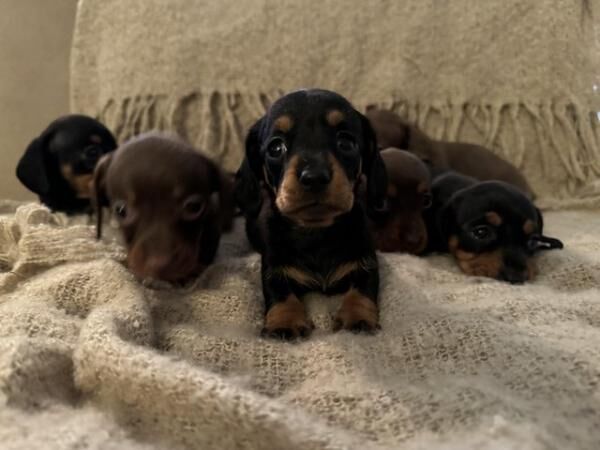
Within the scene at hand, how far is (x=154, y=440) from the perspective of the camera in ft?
→ 3.04

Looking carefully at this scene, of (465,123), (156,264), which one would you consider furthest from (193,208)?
(465,123)

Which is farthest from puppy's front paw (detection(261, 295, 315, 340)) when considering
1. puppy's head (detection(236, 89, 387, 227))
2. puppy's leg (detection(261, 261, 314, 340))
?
puppy's head (detection(236, 89, 387, 227))

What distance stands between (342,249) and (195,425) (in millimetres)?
778

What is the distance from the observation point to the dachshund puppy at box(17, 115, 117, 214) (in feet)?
7.50

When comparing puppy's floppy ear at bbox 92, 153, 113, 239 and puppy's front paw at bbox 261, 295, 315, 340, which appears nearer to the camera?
puppy's front paw at bbox 261, 295, 315, 340

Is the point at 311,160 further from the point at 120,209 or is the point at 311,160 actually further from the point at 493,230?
the point at 493,230

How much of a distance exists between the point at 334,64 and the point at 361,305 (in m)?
1.46

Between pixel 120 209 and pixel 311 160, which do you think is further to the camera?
pixel 120 209

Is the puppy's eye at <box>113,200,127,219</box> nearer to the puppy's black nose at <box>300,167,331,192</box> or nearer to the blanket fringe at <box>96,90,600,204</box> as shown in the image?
the puppy's black nose at <box>300,167,331,192</box>

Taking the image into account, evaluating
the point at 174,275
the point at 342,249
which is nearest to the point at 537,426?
the point at 342,249

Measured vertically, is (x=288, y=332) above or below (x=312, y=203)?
below

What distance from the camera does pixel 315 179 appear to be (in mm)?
1361

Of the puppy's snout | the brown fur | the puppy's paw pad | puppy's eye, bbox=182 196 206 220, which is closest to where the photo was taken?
the puppy's paw pad

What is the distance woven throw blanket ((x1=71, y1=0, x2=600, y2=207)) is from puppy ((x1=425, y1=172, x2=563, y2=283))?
711 millimetres
